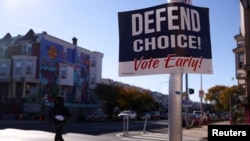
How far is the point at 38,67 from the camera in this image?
44.7m

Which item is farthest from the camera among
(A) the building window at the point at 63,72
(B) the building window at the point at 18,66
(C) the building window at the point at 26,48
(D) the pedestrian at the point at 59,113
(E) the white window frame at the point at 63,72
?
(A) the building window at the point at 63,72

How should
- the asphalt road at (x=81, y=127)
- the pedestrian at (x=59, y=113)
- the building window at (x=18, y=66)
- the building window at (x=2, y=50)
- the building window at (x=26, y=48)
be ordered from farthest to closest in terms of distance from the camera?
the building window at (x=2, y=50), the building window at (x=26, y=48), the building window at (x=18, y=66), the asphalt road at (x=81, y=127), the pedestrian at (x=59, y=113)

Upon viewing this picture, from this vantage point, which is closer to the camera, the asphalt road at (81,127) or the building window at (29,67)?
A: the asphalt road at (81,127)

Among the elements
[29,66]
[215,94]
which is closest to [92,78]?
[29,66]

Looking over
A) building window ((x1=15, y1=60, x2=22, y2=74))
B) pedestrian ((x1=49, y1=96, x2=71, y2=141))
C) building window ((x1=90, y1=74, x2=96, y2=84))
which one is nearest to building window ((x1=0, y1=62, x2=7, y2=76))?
building window ((x1=15, y1=60, x2=22, y2=74))

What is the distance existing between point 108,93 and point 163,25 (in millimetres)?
50643

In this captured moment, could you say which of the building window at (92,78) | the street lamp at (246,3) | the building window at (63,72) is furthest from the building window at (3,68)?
the street lamp at (246,3)

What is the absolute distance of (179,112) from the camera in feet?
12.7

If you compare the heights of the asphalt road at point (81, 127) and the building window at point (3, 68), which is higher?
the building window at point (3, 68)

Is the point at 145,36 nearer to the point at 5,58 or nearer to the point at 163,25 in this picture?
the point at 163,25

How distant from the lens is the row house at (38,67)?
4419 centimetres

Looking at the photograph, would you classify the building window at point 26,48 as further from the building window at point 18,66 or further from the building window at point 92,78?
the building window at point 92,78

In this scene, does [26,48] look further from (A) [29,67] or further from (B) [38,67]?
(B) [38,67]

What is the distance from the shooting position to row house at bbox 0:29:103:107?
44188 mm
